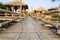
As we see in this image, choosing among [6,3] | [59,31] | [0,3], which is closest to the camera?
[59,31]

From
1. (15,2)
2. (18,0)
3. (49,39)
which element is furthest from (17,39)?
(18,0)

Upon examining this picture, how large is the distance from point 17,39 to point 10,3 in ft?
56.3

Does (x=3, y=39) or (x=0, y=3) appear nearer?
(x=3, y=39)


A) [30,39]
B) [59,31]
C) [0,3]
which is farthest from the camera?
[0,3]

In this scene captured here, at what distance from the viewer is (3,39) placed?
366 cm

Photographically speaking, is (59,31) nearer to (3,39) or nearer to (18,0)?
(3,39)

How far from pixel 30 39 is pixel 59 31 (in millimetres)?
1083

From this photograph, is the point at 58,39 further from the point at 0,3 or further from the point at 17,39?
the point at 0,3

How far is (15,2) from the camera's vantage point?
66.0 ft

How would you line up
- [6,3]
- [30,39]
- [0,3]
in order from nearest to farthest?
[30,39]
[0,3]
[6,3]

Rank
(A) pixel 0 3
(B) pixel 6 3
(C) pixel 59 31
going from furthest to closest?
1. (B) pixel 6 3
2. (A) pixel 0 3
3. (C) pixel 59 31

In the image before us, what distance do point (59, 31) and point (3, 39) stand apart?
1.59 meters

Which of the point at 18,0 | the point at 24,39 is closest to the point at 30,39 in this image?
the point at 24,39

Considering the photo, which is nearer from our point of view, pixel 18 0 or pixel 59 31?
pixel 59 31
